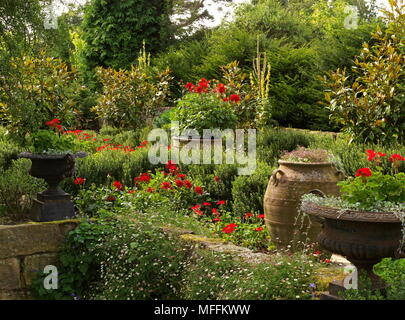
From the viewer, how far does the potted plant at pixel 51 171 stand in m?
4.38

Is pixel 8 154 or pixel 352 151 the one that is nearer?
pixel 352 151

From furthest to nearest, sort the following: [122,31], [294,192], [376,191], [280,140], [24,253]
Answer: [122,31] < [280,140] < [294,192] < [24,253] < [376,191]

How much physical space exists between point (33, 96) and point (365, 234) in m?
3.96

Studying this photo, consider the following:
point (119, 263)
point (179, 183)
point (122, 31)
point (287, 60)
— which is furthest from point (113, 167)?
point (122, 31)

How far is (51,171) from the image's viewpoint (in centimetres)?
446

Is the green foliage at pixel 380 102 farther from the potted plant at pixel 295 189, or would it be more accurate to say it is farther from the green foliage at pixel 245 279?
the green foliage at pixel 245 279

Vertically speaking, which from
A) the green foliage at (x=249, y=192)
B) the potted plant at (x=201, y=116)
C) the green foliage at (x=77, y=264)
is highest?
the potted plant at (x=201, y=116)

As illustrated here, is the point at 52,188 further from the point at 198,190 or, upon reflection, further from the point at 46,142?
the point at 198,190

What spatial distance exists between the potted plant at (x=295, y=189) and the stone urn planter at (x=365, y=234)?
4.76 feet

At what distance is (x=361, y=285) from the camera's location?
2.92 meters

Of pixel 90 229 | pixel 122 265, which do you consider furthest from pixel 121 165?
pixel 122 265

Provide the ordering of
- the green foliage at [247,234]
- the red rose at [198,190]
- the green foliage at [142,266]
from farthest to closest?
the red rose at [198,190] → the green foliage at [247,234] → the green foliage at [142,266]

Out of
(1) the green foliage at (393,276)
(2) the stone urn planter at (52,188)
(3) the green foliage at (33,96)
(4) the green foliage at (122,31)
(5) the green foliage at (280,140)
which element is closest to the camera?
(1) the green foliage at (393,276)

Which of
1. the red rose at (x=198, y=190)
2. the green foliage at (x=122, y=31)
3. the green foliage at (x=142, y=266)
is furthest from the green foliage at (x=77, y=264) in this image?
the green foliage at (x=122, y=31)
